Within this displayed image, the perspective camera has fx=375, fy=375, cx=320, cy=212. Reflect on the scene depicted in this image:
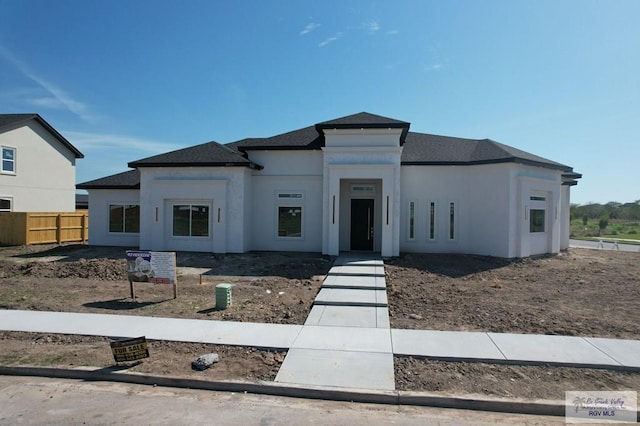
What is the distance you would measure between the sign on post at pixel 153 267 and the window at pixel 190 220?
745cm

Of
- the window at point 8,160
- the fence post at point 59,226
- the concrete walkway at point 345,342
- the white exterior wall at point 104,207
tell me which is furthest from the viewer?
the window at point 8,160

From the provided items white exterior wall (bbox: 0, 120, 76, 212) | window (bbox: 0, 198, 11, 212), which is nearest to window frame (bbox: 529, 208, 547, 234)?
white exterior wall (bbox: 0, 120, 76, 212)

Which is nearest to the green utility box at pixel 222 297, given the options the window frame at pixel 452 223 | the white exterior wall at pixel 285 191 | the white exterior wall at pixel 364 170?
the white exterior wall at pixel 364 170

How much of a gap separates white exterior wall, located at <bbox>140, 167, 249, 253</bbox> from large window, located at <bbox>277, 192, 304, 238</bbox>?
185cm

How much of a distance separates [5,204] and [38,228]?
15.7 ft

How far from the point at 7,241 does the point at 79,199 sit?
59.3 ft

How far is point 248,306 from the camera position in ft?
29.9

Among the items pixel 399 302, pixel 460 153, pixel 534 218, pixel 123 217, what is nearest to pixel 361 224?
pixel 460 153

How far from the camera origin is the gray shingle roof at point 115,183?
20094 millimetres

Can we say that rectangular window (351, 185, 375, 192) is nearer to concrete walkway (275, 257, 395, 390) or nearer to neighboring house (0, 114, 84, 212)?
concrete walkway (275, 257, 395, 390)

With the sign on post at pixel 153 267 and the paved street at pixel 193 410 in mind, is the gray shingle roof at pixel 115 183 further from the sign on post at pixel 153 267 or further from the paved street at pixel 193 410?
the paved street at pixel 193 410

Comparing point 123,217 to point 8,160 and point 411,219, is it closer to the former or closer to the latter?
point 8,160

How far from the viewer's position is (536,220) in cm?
1767

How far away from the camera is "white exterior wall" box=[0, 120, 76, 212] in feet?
85.0
